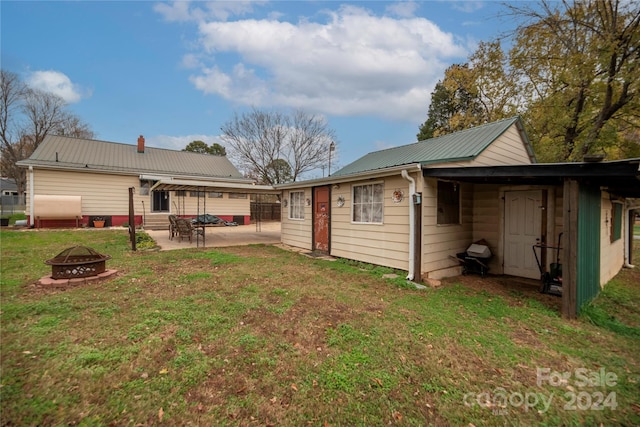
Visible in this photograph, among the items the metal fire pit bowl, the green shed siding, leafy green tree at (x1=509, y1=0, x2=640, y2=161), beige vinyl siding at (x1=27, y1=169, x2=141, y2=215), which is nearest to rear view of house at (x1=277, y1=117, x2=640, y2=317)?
the green shed siding

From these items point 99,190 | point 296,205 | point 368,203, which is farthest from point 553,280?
point 99,190

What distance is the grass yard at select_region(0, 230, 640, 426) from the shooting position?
6.86 feet

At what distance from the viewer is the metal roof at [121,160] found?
46.9 ft

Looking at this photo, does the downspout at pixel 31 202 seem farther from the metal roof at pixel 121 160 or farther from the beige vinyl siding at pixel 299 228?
the beige vinyl siding at pixel 299 228

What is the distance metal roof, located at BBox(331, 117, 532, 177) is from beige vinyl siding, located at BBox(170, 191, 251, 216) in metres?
11.7

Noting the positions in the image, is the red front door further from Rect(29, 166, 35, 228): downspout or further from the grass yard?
Rect(29, 166, 35, 228): downspout

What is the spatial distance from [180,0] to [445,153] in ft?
29.8

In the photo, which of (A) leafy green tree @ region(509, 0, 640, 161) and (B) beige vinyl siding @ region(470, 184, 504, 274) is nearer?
(B) beige vinyl siding @ region(470, 184, 504, 274)

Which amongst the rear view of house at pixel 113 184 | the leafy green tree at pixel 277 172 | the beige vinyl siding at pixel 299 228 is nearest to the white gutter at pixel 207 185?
the rear view of house at pixel 113 184

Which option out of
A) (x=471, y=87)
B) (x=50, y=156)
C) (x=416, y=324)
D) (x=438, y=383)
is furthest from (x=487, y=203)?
(x=50, y=156)

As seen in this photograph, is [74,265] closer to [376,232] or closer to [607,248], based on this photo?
[376,232]

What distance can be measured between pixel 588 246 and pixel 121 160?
20740 mm

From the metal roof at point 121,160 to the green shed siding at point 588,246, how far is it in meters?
18.0

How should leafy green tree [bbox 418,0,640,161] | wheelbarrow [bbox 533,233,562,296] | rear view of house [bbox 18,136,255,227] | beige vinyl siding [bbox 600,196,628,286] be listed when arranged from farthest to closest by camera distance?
rear view of house [bbox 18,136,255,227] → leafy green tree [bbox 418,0,640,161] → beige vinyl siding [bbox 600,196,628,286] → wheelbarrow [bbox 533,233,562,296]
